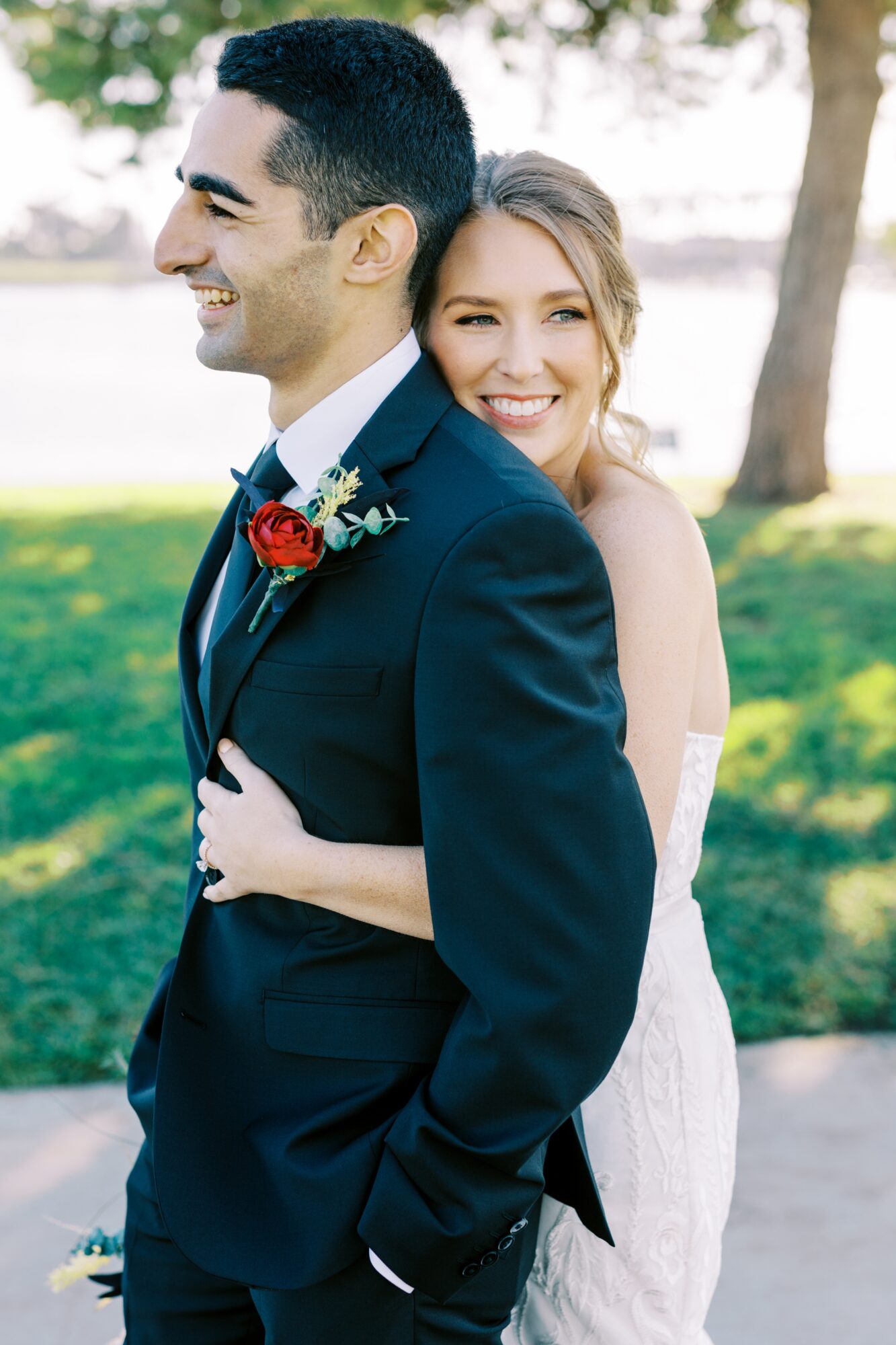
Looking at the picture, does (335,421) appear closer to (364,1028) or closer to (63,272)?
(364,1028)

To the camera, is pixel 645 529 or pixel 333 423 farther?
pixel 645 529

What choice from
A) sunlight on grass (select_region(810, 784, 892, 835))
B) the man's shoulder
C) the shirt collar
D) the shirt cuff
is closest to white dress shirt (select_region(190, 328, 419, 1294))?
the shirt collar

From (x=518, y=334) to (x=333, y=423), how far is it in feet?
1.42

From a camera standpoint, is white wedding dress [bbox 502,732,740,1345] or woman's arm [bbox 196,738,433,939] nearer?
woman's arm [bbox 196,738,433,939]

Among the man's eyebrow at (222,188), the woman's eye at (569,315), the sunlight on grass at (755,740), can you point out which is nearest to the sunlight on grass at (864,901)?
the sunlight on grass at (755,740)

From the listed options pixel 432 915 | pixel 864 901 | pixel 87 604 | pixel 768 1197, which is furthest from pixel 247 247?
pixel 87 604

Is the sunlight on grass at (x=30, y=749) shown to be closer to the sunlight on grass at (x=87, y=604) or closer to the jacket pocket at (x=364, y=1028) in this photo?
the sunlight on grass at (x=87, y=604)

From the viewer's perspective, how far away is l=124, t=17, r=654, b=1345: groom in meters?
1.64

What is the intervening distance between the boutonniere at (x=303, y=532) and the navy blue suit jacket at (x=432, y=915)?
0.03m

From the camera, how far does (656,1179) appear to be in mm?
2260

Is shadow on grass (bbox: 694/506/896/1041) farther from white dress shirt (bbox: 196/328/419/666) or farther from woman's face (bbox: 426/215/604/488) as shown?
white dress shirt (bbox: 196/328/419/666)

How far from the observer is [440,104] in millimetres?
2006

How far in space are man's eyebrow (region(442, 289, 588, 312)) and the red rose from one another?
634 millimetres

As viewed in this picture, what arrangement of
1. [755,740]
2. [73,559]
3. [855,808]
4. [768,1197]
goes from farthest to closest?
[73,559] < [755,740] < [855,808] < [768,1197]
